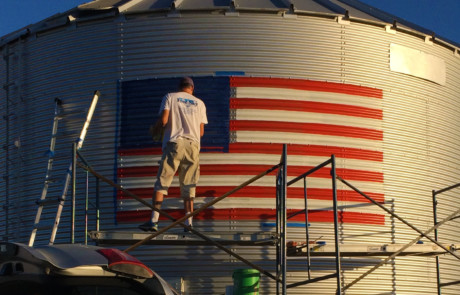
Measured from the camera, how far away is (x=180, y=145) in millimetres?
11898

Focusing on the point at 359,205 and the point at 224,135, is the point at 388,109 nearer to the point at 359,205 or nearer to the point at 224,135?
the point at 359,205

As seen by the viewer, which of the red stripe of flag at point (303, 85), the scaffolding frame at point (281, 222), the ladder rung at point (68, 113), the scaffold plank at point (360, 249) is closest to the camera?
the scaffolding frame at point (281, 222)

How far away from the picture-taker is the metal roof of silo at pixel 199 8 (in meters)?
14.4

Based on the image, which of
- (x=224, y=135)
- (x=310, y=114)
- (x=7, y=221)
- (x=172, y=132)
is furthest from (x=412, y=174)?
(x=7, y=221)

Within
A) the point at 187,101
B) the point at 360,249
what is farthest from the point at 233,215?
the point at 187,101

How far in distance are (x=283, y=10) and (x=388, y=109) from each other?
2.64 meters

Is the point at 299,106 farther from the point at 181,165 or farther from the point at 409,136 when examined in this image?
the point at 181,165

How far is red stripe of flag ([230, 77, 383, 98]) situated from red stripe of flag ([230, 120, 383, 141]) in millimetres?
660

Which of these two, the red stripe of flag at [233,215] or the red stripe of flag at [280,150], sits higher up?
the red stripe of flag at [280,150]

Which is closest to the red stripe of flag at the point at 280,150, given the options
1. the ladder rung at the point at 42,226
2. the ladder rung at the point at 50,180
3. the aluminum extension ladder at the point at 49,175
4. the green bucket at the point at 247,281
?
the aluminum extension ladder at the point at 49,175

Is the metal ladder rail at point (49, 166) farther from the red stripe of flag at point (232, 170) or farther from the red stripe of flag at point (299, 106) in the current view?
the red stripe of flag at point (299, 106)

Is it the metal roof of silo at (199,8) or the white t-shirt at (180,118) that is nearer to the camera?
the white t-shirt at (180,118)

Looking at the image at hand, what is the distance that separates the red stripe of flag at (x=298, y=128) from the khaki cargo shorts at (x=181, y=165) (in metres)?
2.05

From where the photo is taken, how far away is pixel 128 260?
6207 mm
